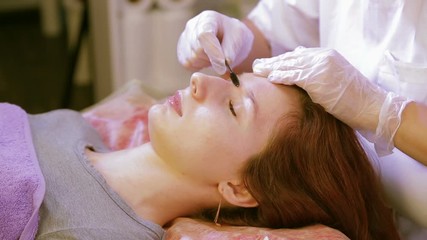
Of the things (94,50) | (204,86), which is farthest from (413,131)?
(94,50)

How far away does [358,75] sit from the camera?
1.26 m

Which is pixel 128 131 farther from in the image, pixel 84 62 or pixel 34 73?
pixel 34 73

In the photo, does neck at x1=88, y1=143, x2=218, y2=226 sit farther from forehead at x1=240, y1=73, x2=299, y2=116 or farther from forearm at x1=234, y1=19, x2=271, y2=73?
forearm at x1=234, y1=19, x2=271, y2=73

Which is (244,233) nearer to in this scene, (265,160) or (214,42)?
(265,160)

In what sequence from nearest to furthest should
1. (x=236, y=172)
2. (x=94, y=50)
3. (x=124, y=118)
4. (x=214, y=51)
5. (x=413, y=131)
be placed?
(x=413, y=131) < (x=236, y=172) < (x=214, y=51) < (x=124, y=118) < (x=94, y=50)

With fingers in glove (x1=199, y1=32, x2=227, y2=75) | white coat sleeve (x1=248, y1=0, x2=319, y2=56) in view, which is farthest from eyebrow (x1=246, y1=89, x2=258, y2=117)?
white coat sleeve (x1=248, y1=0, x2=319, y2=56)

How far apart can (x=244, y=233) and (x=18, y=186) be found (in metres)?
0.47

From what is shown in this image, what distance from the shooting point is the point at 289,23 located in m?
1.69

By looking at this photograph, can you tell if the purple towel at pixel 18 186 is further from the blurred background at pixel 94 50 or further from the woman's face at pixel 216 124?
the blurred background at pixel 94 50

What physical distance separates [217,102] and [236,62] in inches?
12.9

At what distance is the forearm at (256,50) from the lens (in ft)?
5.65

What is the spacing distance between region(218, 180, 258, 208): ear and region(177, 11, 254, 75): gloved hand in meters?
0.26

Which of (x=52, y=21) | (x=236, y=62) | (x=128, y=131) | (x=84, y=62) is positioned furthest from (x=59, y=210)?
(x=52, y=21)

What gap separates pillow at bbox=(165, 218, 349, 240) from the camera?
125 centimetres
